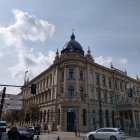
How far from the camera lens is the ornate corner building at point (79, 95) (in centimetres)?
4138

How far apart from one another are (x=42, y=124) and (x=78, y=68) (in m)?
17.3

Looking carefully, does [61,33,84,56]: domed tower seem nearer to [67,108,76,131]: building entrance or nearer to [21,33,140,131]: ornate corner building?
[21,33,140,131]: ornate corner building

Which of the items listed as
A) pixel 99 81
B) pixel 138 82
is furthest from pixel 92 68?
pixel 138 82

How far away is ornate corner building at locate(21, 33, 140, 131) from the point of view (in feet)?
136

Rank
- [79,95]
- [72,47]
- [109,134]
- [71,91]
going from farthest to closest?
[72,47], [71,91], [79,95], [109,134]

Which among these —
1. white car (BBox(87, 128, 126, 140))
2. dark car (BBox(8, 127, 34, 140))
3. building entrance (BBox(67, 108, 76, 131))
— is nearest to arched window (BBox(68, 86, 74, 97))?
building entrance (BBox(67, 108, 76, 131))

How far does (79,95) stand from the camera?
4288 cm

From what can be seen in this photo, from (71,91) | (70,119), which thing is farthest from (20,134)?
(71,91)

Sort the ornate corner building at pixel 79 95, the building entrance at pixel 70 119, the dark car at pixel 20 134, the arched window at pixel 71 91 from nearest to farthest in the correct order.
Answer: the dark car at pixel 20 134 < the building entrance at pixel 70 119 < the ornate corner building at pixel 79 95 < the arched window at pixel 71 91

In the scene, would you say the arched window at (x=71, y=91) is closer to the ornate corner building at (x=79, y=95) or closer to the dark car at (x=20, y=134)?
the ornate corner building at (x=79, y=95)

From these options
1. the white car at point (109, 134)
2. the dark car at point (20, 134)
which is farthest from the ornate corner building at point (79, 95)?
the dark car at point (20, 134)

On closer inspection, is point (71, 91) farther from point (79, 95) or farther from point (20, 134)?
point (20, 134)

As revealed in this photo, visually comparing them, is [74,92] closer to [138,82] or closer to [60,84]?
[60,84]

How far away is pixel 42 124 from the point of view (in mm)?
49750
